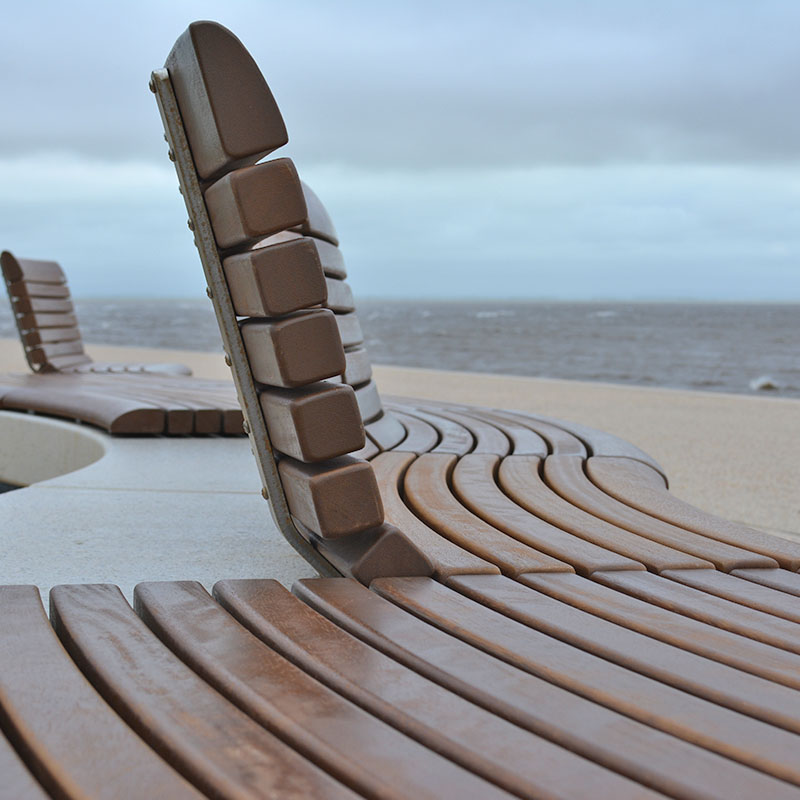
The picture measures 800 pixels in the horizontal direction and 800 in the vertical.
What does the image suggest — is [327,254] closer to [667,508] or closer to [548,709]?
[667,508]

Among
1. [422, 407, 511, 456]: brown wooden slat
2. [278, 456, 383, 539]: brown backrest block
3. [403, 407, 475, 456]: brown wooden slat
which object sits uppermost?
[278, 456, 383, 539]: brown backrest block

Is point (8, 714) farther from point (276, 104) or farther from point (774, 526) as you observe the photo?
point (774, 526)

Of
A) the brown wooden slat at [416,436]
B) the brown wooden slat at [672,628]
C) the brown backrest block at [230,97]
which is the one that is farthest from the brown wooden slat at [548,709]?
the brown wooden slat at [416,436]

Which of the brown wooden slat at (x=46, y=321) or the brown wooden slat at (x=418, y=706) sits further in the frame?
the brown wooden slat at (x=46, y=321)

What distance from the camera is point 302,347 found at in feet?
5.45

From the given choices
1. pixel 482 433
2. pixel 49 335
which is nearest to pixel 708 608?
pixel 482 433

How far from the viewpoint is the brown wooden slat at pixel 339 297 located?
2.99 m

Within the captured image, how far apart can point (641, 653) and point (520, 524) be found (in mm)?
748

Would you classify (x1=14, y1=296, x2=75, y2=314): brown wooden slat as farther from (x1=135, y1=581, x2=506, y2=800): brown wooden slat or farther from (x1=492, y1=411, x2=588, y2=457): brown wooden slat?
(x1=135, y1=581, x2=506, y2=800): brown wooden slat

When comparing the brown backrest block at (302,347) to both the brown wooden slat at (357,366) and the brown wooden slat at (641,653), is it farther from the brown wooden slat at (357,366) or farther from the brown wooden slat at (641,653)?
the brown wooden slat at (357,366)

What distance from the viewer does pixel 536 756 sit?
42.3 inches

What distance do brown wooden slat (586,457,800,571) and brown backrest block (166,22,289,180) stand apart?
1.28 metres

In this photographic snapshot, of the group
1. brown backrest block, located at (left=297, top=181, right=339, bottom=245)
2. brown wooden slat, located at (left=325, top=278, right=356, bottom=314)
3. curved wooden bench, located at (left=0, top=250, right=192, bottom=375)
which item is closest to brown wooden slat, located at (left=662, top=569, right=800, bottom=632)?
brown wooden slat, located at (left=325, top=278, right=356, bottom=314)

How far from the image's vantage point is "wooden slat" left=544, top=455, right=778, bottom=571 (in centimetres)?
193
